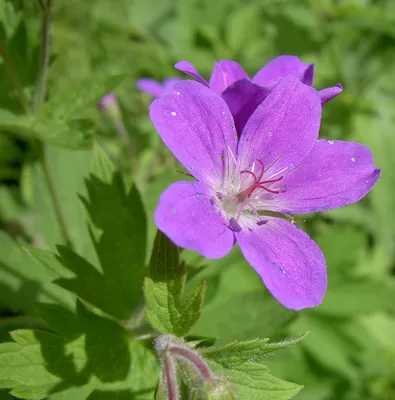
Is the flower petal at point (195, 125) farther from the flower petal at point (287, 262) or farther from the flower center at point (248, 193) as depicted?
the flower petal at point (287, 262)

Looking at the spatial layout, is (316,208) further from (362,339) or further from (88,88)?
(362,339)

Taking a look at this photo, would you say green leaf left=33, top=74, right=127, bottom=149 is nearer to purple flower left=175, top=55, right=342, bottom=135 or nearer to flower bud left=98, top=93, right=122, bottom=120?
purple flower left=175, top=55, right=342, bottom=135

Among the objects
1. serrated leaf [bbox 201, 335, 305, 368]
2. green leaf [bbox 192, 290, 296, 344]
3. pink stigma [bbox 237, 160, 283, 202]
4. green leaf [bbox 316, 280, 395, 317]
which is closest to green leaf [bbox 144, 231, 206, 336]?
serrated leaf [bbox 201, 335, 305, 368]

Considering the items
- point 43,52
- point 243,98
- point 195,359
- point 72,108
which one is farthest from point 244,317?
point 43,52

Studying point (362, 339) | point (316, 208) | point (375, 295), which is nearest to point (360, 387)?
point (362, 339)

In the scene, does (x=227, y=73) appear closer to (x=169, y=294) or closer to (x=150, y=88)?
(x=169, y=294)

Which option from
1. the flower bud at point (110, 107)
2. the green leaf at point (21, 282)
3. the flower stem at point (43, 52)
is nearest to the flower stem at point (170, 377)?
the green leaf at point (21, 282)
